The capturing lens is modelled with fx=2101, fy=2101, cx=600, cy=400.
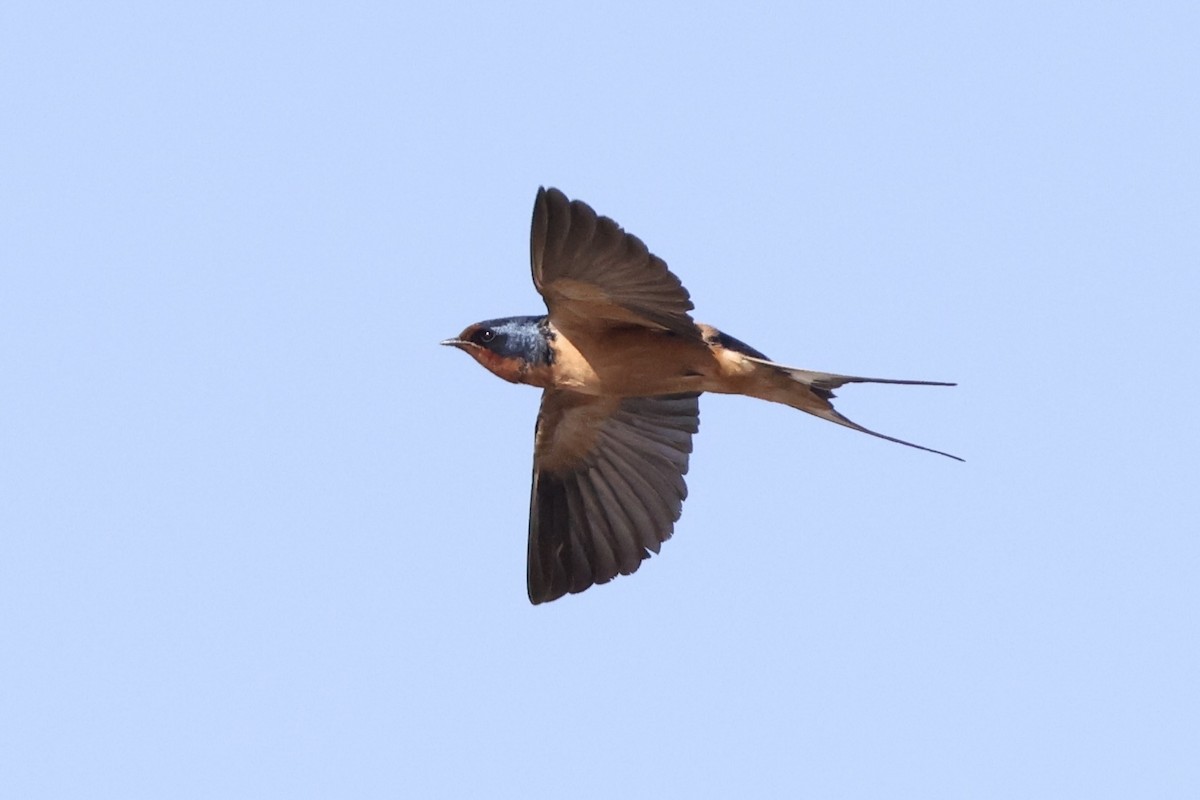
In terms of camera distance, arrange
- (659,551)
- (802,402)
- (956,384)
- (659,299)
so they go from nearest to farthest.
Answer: (956,384), (659,299), (802,402), (659,551)

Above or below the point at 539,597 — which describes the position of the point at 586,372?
above

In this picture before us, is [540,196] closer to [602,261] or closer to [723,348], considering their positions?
[602,261]

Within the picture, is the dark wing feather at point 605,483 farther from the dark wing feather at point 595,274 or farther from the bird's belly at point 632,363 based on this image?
the dark wing feather at point 595,274

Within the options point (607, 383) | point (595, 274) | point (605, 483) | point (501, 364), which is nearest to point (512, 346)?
point (501, 364)

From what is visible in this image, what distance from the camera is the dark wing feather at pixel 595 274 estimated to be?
715 cm

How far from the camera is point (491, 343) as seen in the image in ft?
27.1

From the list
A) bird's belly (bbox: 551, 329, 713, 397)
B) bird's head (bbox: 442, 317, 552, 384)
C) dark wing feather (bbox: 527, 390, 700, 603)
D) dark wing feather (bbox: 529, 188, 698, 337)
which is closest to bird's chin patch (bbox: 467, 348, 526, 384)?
bird's head (bbox: 442, 317, 552, 384)

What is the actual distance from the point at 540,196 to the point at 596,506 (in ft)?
7.74

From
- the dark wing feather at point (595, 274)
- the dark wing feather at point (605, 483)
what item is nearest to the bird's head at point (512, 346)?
the dark wing feather at point (595, 274)

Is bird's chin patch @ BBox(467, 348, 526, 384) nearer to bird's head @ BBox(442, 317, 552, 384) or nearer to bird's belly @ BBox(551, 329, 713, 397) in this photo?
bird's head @ BBox(442, 317, 552, 384)

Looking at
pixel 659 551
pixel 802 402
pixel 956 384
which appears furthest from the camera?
pixel 659 551

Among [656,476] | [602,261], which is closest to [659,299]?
[602,261]

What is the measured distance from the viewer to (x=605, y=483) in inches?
361

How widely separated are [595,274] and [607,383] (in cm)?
81
